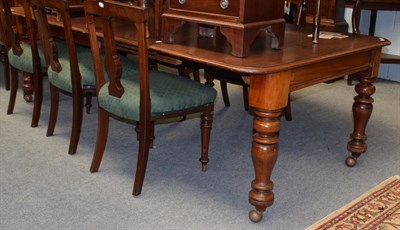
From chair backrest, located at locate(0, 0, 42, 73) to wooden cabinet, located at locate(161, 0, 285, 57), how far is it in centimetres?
101

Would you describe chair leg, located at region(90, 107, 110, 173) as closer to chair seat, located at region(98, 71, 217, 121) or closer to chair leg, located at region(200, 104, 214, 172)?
chair seat, located at region(98, 71, 217, 121)

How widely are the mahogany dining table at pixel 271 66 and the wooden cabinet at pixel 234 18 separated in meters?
0.07

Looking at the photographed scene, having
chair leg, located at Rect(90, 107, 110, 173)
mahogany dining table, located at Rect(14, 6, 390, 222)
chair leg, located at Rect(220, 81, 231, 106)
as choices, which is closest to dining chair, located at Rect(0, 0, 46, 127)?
mahogany dining table, located at Rect(14, 6, 390, 222)

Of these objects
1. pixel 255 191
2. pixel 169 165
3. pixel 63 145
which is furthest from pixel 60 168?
pixel 255 191

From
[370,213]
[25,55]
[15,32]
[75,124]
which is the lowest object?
[370,213]

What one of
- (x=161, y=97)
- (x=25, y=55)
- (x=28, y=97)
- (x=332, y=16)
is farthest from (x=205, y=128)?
(x=332, y=16)

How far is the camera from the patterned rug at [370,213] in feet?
7.16

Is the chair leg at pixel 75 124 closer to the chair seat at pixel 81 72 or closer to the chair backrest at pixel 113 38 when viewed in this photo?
the chair seat at pixel 81 72

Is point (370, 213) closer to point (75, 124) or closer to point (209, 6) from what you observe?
point (209, 6)

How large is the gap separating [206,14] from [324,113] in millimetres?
1851

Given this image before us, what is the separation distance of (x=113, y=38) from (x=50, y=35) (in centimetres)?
65

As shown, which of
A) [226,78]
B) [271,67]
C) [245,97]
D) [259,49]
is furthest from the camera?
[245,97]

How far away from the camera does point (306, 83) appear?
2146 mm

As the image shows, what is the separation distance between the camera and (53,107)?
3.06m
